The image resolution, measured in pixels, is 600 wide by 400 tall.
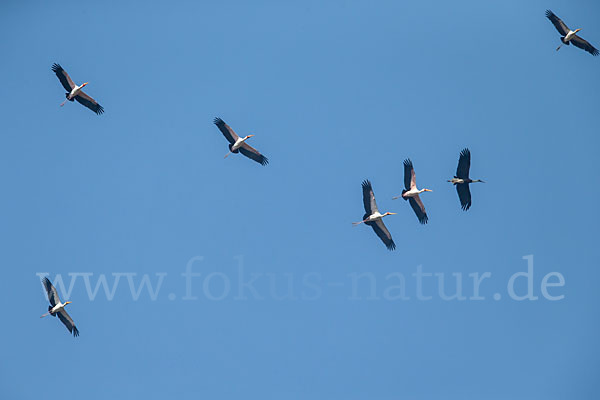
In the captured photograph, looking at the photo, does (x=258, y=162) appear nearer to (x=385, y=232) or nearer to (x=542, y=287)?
(x=385, y=232)

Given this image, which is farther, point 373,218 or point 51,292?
point 51,292

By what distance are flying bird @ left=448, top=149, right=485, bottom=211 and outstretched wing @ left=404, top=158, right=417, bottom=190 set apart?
4.82ft

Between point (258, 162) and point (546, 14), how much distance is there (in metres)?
12.4

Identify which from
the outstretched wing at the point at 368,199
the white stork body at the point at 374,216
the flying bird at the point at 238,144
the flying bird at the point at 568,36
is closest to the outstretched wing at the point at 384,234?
the white stork body at the point at 374,216

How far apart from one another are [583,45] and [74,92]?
20118 mm

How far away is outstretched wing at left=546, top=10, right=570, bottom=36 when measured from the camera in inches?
1224

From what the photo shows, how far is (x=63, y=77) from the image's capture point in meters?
31.0

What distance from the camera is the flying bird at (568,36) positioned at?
31.2m

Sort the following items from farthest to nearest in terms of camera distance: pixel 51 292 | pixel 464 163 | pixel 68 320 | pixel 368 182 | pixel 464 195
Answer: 1. pixel 68 320
2. pixel 464 195
3. pixel 51 292
4. pixel 464 163
5. pixel 368 182

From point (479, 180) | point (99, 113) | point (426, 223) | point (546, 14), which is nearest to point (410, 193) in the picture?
point (426, 223)

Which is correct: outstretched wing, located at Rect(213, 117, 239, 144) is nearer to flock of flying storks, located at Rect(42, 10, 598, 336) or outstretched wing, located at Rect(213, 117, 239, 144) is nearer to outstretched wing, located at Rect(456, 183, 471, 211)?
flock of flying storks, located at Rect(42, 10, 598, 336)

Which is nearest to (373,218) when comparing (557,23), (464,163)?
(464,163)

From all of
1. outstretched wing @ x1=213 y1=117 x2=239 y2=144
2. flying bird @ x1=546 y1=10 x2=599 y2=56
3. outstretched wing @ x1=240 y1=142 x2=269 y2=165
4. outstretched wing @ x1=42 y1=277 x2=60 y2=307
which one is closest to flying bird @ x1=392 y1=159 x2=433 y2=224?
outstretched wing @ x1=240 y1=142 x2=269 y2=165

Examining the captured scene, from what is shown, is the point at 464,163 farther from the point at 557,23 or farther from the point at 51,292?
the point at 51,292
